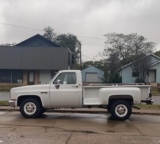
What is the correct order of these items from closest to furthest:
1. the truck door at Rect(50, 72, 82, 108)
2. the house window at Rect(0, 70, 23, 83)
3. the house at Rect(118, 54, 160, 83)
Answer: the truck door at Rect(50, 72, 82, 108) < the house window at Rect(0, 70, 23, 83) < the house at Rect(118, 54, 160, 83)

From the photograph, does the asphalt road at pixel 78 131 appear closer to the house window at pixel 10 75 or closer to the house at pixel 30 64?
the house at pixel 30 64

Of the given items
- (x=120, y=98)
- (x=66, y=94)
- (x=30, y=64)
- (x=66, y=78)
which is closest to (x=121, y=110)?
(x=120, y=98)

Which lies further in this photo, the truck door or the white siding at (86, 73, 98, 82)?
the white siding at (86, 73, 98, 82)

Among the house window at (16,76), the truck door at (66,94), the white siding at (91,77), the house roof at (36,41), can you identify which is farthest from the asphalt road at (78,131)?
the white siding at (91,77)

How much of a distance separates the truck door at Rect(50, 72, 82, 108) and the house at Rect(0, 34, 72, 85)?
1251 inches

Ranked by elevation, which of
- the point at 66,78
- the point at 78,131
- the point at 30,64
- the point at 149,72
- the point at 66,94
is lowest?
the point at 78,131

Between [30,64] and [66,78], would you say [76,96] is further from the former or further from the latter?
[30,64]

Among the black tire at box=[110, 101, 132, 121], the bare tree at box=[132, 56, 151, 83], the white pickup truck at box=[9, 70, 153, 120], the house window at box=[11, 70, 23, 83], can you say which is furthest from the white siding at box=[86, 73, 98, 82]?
the black tire at box=[110, 101, 132, 121]

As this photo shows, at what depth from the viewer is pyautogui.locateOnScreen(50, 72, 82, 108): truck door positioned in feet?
43.9

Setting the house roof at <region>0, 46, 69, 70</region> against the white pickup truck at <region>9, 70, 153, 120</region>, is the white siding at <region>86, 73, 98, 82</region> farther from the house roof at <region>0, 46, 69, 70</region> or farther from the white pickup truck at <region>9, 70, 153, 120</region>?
the white pickup truck at <region>9, 70, 153, 120</region>

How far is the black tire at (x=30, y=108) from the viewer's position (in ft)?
44.4

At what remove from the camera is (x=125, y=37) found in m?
63.6

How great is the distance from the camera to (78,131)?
1047 centimetres

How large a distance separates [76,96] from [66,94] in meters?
0.39
